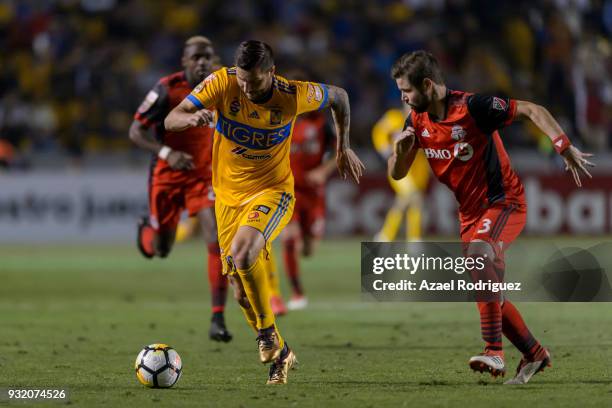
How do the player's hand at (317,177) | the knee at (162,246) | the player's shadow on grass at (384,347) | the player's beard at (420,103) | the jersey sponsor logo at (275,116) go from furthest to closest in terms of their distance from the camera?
the player's hand at (317,177)
the knee at (162,246)
the player's shadow on grass at (384,347)
the jersey sponsor logo at (275,116)
the player's beard at (420,103)

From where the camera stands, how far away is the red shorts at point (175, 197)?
10.7 m

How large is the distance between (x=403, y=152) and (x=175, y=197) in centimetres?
360

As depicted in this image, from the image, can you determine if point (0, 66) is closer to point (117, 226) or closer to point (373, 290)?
point (117, 226)

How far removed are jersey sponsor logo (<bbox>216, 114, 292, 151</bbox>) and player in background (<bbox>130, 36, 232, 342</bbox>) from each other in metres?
1.89

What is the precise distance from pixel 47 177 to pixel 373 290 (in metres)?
13.9

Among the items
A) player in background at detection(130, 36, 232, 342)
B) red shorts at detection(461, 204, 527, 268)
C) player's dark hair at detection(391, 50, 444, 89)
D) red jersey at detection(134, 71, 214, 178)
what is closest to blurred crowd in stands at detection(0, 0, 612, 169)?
player in background at detection(130, 36, 232, 342)

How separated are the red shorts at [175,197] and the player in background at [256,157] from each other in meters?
2.40

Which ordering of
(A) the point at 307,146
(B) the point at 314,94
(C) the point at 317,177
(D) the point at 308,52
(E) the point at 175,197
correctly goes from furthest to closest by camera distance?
(D) the point at 308,52
(A) the point at 307,146
(C) the point at 317,177
(E) the point at 175,197
(B) the point at 314,94

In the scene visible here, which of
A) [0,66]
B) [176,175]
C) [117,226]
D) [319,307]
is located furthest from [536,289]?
[0,66]

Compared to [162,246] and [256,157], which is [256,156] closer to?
[256,157]

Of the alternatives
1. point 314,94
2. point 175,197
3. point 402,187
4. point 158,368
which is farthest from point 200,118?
point 402,187

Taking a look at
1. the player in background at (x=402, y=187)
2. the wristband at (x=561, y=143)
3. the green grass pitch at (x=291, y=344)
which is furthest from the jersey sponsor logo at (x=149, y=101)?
the player in background at (x=402, y=187)

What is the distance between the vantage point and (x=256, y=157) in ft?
26.4

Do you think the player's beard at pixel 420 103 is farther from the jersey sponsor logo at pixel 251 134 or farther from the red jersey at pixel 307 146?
the red jersey at pixel 307 146
